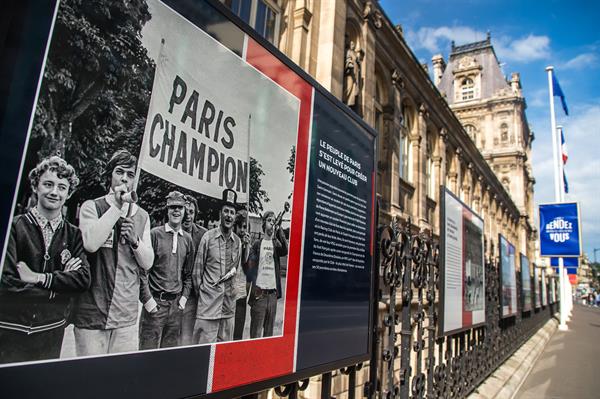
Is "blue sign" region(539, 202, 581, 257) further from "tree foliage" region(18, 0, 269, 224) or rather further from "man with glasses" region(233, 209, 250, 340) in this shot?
"tree foliage" region(18, 0, 269, 224)

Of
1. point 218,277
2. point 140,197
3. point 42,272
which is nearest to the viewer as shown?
point 42,272

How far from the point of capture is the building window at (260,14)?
6105 mm

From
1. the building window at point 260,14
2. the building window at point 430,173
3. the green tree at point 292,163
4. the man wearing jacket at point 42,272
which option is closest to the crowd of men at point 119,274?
the man wearing jacket at point 42,272

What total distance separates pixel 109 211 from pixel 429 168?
16.0 meters

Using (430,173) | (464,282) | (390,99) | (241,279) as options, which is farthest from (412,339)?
(430,173)

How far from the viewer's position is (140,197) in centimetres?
123

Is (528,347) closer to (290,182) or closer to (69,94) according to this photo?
(290,182)

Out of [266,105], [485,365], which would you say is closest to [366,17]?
[485,365]

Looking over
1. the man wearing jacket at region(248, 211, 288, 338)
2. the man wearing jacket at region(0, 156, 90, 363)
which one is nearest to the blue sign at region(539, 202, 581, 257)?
the man wearing jacket at region(248, 211, 288, 338)

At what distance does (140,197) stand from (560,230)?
15917mm

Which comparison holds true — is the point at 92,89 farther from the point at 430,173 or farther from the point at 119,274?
the point at 430,173

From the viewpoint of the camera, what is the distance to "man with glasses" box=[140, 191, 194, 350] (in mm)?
1227

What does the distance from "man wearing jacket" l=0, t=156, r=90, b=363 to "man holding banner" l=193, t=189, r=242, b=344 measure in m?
0.43

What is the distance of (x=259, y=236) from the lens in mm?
1689
